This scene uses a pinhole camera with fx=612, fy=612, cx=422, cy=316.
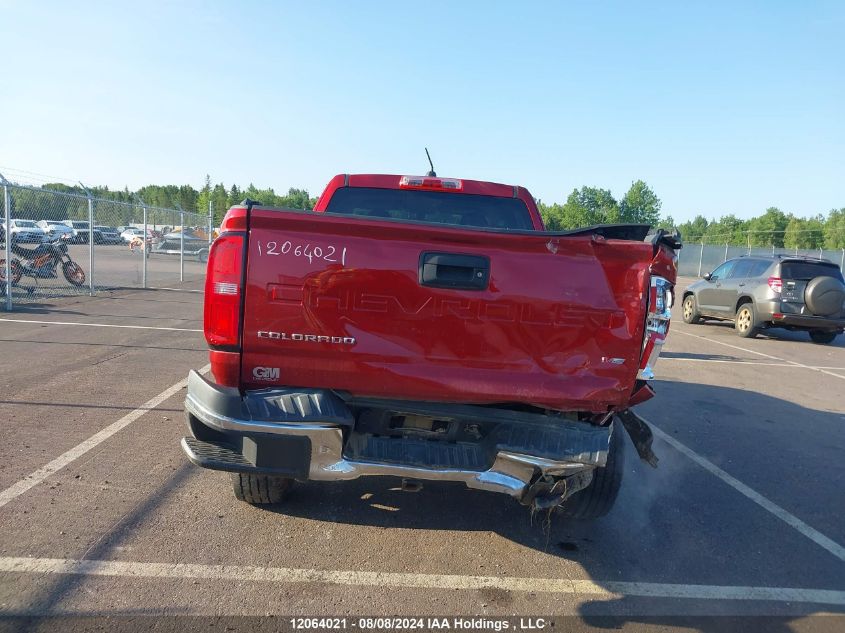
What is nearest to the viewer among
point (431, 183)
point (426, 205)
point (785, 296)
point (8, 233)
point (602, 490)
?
point (602, 490)

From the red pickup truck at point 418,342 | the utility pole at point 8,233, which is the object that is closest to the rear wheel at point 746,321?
the red pickup truck at point 418,342

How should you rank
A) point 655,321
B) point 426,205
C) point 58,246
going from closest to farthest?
1. point 655,321
2. point 426,205
3. point 58,246

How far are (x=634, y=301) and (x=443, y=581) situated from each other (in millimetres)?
1674

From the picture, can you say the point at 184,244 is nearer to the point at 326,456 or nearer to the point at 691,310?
the point at 691,310

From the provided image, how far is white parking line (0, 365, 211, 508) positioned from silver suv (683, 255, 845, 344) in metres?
11.7

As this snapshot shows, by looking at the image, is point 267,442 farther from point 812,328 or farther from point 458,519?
point 812,328

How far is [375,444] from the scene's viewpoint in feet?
9.85

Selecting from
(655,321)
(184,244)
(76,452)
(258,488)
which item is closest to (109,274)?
(184,244)

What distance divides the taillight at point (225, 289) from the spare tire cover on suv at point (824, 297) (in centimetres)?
1264

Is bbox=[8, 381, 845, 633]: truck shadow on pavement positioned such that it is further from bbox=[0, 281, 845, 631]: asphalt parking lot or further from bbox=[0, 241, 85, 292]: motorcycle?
bbox=[0, 241, 85, 292]: motorcycle

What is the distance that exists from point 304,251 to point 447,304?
0.72 meters

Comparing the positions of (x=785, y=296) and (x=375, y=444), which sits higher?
(x=785, y=296)

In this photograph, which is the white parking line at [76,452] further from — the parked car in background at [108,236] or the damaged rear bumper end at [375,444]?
the parked car in background at [108,236]

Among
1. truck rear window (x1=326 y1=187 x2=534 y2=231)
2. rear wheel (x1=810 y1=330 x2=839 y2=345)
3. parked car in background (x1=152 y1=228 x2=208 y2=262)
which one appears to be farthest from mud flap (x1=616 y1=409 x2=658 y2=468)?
parked car in background (x1=152 y1=228 x2=208 y2=262)
